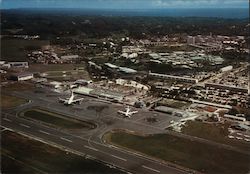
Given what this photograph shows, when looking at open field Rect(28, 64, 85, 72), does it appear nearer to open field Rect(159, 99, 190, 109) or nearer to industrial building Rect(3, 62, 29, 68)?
industrial building Rect(3, 62, 29, 68)

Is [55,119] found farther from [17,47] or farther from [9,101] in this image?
[17,47]

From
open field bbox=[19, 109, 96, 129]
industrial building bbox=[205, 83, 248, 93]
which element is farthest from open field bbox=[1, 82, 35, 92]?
industrial building bbox=[205, 83, 248, 93]

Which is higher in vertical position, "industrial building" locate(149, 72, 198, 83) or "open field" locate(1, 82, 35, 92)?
"industrial building" locate(149, 72, 198, 83)

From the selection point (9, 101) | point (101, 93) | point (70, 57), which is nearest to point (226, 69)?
point (101, 93)

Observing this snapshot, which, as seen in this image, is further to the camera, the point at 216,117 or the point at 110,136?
the point at 216,117

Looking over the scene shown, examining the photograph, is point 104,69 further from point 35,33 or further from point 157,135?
point 35,33

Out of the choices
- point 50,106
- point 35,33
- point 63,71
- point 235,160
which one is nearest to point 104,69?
point 63,71
